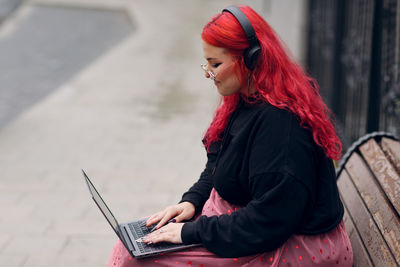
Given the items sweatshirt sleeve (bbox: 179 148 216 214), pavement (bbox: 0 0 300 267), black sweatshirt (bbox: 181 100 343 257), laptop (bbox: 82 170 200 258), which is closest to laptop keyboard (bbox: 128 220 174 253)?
laptop (bbox: 82 170 200 258)

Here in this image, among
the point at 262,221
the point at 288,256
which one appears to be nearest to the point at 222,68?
the point at 262,221

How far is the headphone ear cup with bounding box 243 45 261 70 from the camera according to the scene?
2.22m

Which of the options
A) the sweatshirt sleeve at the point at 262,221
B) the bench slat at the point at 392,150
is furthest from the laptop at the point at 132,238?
the bench slat at the point at 392,150

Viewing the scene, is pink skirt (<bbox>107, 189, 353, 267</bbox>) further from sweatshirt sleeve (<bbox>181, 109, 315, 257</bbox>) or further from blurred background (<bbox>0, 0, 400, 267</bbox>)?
blurred background (<bbox>0, 0, 400, 267</bbox>)

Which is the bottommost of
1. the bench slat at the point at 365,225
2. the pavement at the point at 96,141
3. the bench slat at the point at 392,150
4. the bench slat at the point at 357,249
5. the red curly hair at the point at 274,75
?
the pavement at the point at 96,141

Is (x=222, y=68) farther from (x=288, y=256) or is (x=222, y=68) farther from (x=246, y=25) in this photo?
(x=288, y=256)

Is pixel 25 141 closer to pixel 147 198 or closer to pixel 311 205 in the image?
pixel 147 198

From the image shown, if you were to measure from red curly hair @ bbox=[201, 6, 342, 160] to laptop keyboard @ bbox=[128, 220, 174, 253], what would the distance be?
0.69 metres

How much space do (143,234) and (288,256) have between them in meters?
0.62

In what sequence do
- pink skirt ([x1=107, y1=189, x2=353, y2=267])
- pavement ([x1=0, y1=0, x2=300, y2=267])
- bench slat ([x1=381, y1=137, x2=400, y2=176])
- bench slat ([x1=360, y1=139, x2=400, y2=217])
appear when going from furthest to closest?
1. pavement ([x1=0, y1=0, x2=300, y2=267])
2. bench slat ([x1=381, y1=137, x2=400, y2=176])
3. bench slat ([x1=360, y1=139, x2=400, y2=217])
4. pink skirt ([x1=107, y1=189, x2=353, y2=267])

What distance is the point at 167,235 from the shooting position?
7.64 feet

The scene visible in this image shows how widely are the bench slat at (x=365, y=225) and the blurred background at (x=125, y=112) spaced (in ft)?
4.30

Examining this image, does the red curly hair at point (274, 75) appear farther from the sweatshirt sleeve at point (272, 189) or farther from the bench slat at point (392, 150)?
the bench slat at point (392, 150)

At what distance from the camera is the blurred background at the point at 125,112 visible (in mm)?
4336
